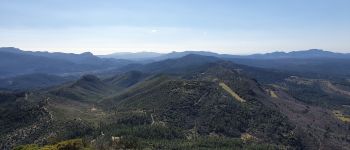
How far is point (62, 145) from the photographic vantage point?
553 feet

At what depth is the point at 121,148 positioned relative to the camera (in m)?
196

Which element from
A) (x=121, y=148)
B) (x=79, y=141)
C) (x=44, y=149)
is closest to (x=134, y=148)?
(x=121, y=148)

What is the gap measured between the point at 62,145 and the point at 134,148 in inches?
1504

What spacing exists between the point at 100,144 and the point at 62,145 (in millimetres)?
31441

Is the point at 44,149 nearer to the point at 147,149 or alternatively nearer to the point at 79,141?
the point at 79,141

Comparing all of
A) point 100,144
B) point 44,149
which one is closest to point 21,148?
point 44,149

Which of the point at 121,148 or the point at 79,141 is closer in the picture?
the point at 79,141

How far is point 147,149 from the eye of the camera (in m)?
196

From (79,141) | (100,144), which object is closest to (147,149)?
(100,144)

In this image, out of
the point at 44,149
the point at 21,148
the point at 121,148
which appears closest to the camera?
the point at 44,149

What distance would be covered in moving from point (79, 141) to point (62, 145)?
9.16m

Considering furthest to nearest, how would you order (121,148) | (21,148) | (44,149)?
1. (121,148)
2. (21,148)
3. (44,149)

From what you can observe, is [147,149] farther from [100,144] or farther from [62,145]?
[62,145]

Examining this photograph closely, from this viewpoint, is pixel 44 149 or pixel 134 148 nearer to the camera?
pixel 44 149
